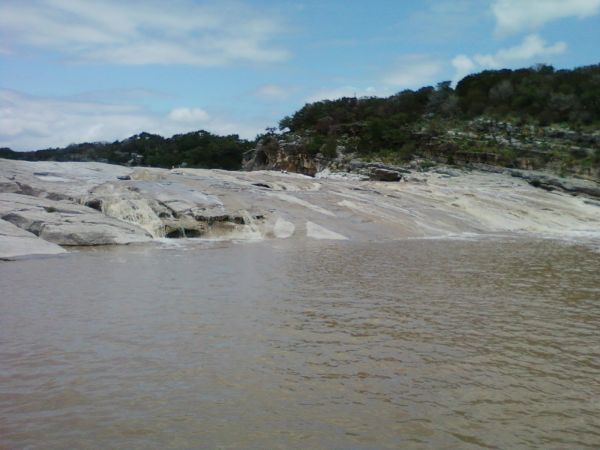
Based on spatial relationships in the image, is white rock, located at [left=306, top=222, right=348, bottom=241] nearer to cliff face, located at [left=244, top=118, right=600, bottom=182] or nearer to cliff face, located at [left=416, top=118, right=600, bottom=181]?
cliff face, located at [left=244, top=118, right=600, bottom=182]

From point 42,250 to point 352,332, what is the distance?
448 inches

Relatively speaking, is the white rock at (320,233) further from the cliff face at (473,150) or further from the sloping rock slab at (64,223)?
the cliff face at (473,150)

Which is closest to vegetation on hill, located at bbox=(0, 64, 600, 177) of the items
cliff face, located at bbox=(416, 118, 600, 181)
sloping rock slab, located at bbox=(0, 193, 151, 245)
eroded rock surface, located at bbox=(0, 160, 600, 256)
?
cliff face, located at bbox=(416, 118, 600, 181)

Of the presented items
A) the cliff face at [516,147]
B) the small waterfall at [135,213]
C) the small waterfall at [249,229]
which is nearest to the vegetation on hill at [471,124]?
the cliff face at [516,147]

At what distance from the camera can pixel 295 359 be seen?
7113 mm

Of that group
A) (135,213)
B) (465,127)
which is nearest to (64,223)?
(135,213)

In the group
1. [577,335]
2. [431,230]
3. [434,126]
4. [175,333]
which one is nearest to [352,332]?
[175,333]

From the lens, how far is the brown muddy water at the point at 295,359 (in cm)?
508

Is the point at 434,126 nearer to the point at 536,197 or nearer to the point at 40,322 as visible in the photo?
the point at 536,197

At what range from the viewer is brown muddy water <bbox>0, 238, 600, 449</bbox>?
5078mm

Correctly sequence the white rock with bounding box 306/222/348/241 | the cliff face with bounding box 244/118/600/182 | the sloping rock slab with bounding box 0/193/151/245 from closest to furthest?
1. the sloping rock slab with bounding box 0/193/151/245
2. the white rock with bounding box 306/222/348/241
3. the cliff face with bounding box 244/118/600/182

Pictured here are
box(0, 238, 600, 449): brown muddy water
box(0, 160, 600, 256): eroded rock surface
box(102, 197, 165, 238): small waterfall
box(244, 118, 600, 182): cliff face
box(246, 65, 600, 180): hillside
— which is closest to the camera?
box(0, 238, 600, 449): brown muddy water

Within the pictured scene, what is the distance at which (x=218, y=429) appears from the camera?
16.6ft

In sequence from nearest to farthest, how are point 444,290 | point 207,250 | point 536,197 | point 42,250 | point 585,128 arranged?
point 444,290
point 42,250
point 207,250
point 536,197
point 585,128
